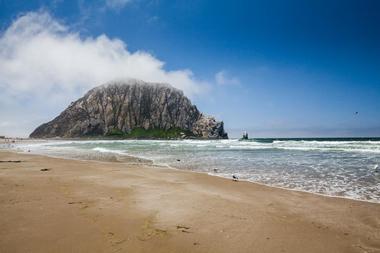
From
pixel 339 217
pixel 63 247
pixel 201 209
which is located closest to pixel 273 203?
pixel 339 217

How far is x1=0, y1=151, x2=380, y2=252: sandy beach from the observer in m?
5.03

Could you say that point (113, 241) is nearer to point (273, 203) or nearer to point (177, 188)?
point (273, 203)

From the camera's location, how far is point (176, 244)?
198 inches

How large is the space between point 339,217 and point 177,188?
5575 mm

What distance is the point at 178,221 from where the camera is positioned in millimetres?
6348

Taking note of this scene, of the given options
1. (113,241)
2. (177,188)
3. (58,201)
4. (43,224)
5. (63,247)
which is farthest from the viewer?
(177,188)

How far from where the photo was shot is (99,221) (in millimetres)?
6125

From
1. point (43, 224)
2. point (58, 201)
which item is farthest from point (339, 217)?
point (58, 201)

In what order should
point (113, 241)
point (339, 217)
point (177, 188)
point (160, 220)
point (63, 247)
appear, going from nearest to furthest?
point (63, 247) → point (113, 241) → point (160, 220) → point (339, 217) → point (177, 188)

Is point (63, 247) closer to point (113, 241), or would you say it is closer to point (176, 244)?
point (113, 241)

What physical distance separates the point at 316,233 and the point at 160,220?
10.8 feet

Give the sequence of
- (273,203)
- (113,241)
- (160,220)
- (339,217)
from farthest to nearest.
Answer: (273,203)
(339,217)
(160,220)
(113,241)

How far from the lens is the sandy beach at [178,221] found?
5.03 metres

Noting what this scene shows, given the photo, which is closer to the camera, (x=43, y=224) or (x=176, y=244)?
(x=176, y=244)
